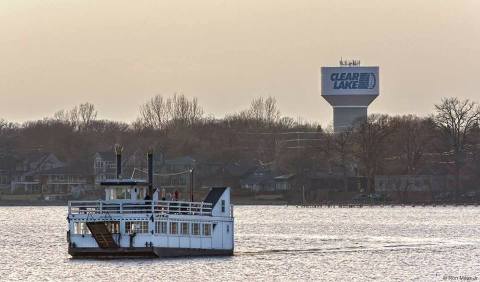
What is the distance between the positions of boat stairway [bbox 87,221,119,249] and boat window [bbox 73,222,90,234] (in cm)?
140

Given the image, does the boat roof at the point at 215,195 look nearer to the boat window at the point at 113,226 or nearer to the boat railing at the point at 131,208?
the boat railing at the point at 131,208

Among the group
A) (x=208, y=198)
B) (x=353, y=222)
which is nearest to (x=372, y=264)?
(x=208, y=198)

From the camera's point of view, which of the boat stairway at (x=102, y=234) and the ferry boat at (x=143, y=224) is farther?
the ferry boat at (x=143, y=224)

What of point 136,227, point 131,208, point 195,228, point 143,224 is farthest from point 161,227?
point 195,228

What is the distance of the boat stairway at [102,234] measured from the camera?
348ft

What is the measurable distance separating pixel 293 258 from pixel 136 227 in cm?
1622

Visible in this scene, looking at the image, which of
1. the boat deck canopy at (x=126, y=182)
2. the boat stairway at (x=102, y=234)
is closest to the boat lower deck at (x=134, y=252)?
the boat stairway at (x=102, y=234)

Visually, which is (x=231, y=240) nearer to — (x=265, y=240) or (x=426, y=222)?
(x=265, y=240)

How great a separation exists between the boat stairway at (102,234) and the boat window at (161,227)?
2.88 meters

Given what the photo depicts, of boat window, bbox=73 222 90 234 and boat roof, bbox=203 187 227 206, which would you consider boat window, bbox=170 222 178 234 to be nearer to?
boat roof, bbox=203 187 227 206

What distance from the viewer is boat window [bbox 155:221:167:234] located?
350ft

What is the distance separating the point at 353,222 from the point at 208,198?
254 feet

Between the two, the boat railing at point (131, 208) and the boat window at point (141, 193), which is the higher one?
the boat window at point (141, 193)

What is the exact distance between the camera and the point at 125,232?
10619cm
